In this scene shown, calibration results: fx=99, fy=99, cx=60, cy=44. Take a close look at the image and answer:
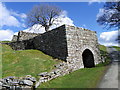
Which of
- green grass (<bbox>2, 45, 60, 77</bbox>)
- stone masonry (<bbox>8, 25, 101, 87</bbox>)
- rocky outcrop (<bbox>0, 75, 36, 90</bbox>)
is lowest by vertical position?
rocky outcrop (<bbox>0, 75, 36, 90</bbox>)

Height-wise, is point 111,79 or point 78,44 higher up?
point 78,44

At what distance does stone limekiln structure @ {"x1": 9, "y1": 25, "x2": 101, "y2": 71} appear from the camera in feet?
40.8

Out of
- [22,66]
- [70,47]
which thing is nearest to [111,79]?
[70,47]

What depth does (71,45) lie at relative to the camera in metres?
12.6

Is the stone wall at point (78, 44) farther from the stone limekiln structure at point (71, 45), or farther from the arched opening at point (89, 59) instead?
the arched opening at point (89, 59)

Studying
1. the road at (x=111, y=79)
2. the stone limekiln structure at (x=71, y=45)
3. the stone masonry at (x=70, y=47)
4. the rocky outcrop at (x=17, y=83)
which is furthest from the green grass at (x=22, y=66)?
the road at (x=111, y=79)

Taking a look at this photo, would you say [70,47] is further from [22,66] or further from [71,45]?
[22,66]

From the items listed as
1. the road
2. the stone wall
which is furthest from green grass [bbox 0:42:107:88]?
the stone wall

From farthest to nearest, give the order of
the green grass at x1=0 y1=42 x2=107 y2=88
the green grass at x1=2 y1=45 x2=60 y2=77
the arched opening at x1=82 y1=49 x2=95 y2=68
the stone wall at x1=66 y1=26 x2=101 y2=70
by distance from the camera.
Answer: the arched opening at x1=82 y1=49 x2=95 y2=68, the stone wall at x1=66 y1=26 x2=101 y2=70, the green grass at x1=2 y1=45 x2=60 y2=77, the green grass at x1=0 y1=42 x2=107 y2=88

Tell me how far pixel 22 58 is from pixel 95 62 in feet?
33.5

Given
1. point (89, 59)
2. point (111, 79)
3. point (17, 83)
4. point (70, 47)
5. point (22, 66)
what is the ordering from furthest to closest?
point (89, 59)
point (70, 47)
point (22, 66)
point (111, 79)
point (17, 83)

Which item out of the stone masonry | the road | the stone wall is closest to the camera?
the road

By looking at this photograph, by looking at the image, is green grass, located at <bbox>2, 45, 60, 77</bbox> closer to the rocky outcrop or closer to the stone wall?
the rocky outcrop

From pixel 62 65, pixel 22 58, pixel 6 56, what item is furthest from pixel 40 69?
pixel 6 56
